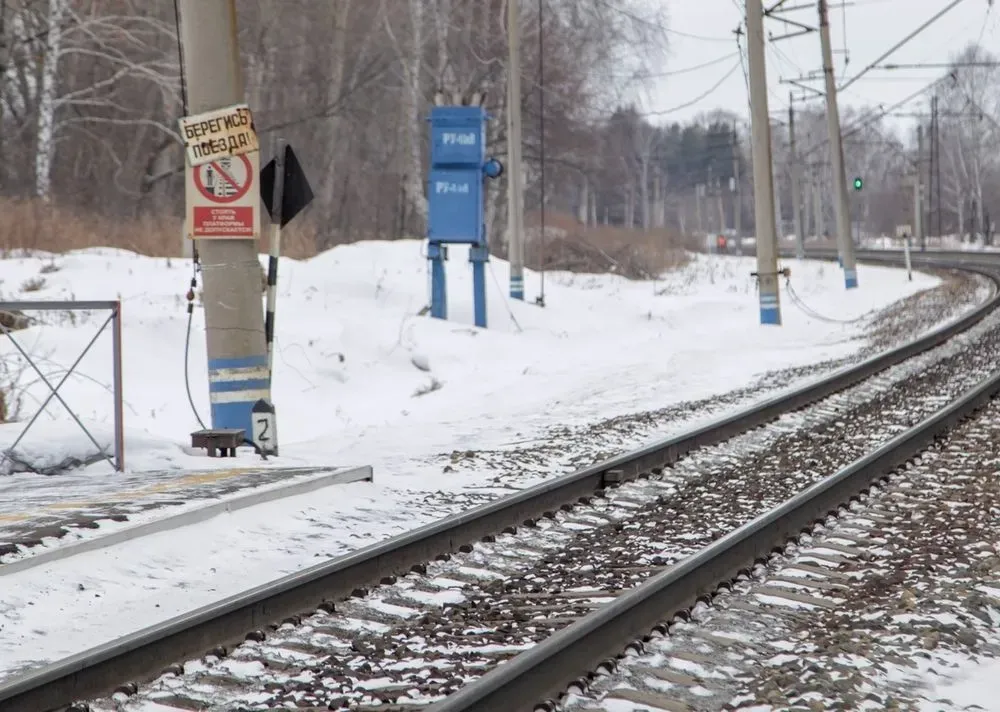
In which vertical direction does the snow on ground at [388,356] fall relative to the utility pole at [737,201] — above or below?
below

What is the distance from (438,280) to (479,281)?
0.77 meters

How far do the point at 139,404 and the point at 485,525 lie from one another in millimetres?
8330

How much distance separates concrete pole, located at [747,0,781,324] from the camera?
2484 centimetres

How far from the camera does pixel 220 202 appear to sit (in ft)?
36.4

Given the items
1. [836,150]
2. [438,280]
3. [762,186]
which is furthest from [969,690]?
[836,150]

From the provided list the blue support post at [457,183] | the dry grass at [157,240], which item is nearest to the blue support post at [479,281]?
the blue support post at [457,183]

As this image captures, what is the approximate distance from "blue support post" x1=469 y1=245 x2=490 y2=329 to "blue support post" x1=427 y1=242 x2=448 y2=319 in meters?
0.50

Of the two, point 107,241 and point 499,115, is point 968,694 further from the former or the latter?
point 499,115

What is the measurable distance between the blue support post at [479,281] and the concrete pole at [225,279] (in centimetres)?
1171

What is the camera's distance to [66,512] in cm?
791

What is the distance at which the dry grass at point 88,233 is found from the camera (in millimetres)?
22688

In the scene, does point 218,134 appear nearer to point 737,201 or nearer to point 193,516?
point 193,516

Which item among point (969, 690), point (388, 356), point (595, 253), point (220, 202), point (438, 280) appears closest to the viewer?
point (969, 690)

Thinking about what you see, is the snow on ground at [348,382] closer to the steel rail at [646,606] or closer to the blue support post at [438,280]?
the blue support post at [438,280]
